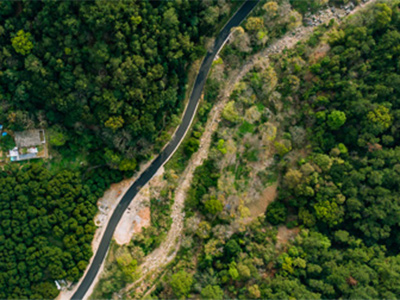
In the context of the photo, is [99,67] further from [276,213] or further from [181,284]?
[276,213]

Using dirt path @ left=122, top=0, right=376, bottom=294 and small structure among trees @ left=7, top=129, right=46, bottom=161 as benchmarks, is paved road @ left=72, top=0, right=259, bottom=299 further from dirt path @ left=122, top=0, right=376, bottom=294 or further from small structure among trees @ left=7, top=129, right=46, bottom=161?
small structure among trees @ left=7, top=129, right=46, bottom=161

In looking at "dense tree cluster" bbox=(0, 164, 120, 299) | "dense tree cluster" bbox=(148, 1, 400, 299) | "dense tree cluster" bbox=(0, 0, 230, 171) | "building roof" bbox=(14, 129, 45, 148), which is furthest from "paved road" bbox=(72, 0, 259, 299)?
"building roof" bbox=(14, 129, 45, 148)

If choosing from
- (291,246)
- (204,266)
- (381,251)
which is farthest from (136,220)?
(381,251)

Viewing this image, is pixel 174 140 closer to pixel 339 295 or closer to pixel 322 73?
pixel 322 73

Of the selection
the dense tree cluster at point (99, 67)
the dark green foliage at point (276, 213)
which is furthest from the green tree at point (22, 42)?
the dark green foliage at point (276, 213)

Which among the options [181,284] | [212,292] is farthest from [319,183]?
[181,284]

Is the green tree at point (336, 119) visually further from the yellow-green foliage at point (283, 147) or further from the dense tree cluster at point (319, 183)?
the yellow-green foliage at point (283, 147)
